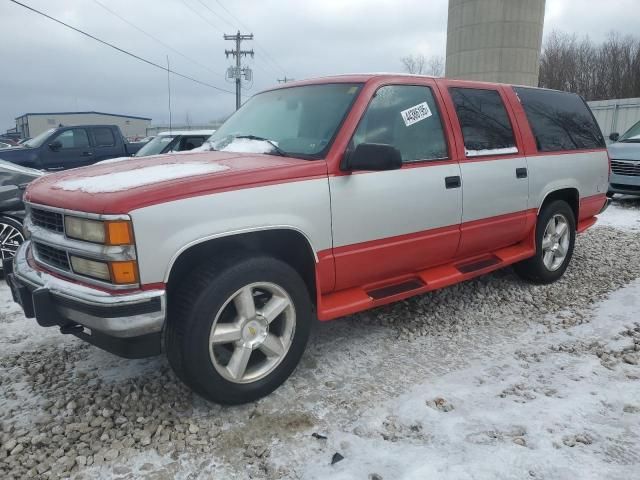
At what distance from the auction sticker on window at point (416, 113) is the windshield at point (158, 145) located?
732 centimetres

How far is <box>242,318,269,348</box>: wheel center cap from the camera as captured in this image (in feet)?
9.12

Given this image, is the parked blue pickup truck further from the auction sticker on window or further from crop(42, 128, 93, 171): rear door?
the auction sticker on window

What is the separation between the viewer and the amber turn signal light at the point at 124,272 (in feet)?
7.67

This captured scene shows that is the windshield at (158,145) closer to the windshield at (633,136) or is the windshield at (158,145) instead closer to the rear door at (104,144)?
the rear door at (104,144)

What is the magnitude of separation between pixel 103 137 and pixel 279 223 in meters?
11.1

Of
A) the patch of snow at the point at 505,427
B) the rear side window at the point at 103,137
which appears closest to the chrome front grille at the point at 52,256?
the patch of snow at the point at 505,427

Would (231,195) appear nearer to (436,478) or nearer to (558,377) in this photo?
(436,478)

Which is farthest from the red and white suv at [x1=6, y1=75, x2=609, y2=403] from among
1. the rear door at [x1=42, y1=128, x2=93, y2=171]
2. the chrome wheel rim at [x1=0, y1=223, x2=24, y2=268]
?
the rear door at [x1=42, y1=128, x2=93, y2=171]

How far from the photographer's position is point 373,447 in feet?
8.11

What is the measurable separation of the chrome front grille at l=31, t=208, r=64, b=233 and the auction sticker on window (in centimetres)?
229

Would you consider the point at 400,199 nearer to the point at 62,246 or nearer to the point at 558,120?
the point at 62,246

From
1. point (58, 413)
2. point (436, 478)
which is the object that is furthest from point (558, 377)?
point (58, 413)

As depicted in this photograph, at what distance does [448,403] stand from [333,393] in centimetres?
68

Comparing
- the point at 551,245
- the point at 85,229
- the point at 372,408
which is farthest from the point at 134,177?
the point at 551,245
